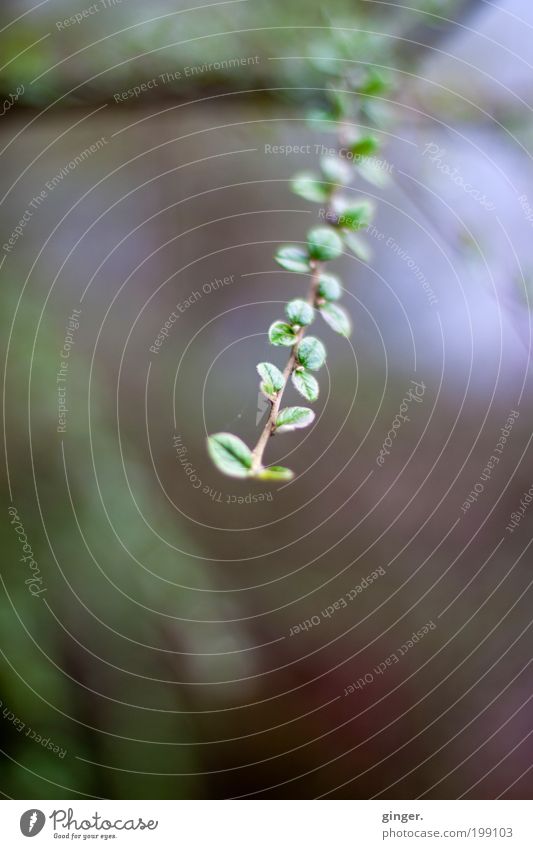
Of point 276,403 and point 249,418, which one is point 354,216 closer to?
point 276,403

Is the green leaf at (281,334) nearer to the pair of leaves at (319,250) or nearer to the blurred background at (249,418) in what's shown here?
the pair of leaves at (319,250)

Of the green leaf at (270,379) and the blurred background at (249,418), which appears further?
the blurred background at (249,418)

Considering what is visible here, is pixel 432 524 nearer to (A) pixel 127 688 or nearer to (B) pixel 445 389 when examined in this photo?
(B) pixel 445 389

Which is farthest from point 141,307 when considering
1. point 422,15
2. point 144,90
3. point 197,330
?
point 422,15

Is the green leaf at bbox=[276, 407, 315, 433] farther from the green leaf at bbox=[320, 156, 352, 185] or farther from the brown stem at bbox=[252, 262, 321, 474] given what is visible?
the green leaf at bbox=[320, 156, 352, 185]

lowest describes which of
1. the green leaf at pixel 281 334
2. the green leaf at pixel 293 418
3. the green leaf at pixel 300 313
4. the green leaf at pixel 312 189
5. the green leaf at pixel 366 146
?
the green leaf at pixel 293 418

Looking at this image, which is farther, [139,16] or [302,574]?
[302,574]

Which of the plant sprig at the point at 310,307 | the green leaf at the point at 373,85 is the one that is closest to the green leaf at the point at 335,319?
the plant sprig at the point at 310,307
